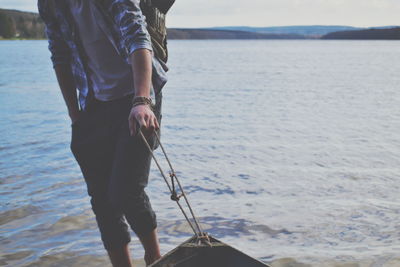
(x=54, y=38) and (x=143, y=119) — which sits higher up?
(x=54, y=38)

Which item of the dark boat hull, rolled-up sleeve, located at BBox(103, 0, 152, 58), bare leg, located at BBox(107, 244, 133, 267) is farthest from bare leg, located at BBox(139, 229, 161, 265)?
rolled-up sleeve, located at BBox(103, 0, 152, 58)

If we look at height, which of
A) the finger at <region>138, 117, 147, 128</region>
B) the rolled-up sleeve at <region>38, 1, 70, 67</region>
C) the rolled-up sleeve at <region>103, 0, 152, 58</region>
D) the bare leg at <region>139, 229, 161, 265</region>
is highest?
the rolled-up sleeve at <region>103, 0, 152, 58</region>

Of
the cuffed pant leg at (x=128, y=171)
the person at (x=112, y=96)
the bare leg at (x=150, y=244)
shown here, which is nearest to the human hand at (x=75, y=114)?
the person at (x=112, y=96)

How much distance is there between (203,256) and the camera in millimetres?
2404

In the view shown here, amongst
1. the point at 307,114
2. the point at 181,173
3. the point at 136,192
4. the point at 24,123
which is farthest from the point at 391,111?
→ the point at 136,192

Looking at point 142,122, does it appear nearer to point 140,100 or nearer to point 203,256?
point 140,100

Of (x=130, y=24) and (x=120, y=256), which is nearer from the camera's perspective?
(x=130, y=24)

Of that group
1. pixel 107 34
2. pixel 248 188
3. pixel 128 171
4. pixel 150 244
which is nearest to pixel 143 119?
pixel 128 171

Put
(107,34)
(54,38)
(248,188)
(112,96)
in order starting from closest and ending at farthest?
1. (107,34)
2. (112,96)
3. (54,38)
4. (248,188)

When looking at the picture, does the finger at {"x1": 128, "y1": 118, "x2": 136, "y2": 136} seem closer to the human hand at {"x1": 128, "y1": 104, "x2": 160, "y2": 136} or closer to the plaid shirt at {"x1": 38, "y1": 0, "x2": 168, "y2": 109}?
the human hand at {"x1": 128, "y1": 104, "x2": 160, "y2": 136}

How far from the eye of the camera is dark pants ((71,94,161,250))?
96.3 inches

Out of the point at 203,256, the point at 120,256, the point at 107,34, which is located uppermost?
the point at 107,34

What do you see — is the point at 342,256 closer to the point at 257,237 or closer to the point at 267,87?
the point at 257,237

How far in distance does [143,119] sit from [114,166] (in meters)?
0.43
